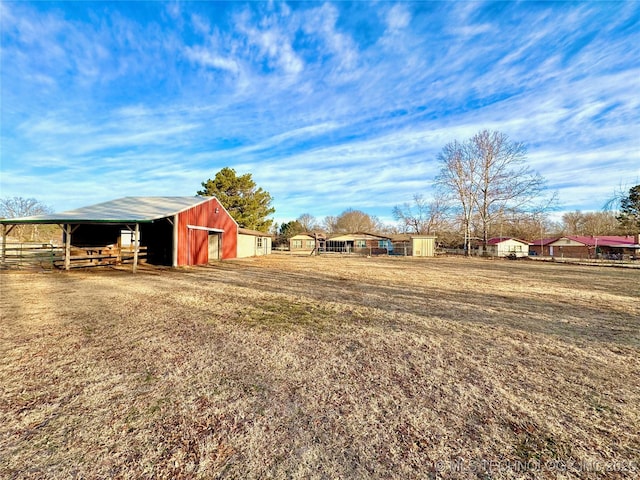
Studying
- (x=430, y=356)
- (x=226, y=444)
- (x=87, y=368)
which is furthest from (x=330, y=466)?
(x=87, y=368)

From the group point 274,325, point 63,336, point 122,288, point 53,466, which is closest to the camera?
point 53,466

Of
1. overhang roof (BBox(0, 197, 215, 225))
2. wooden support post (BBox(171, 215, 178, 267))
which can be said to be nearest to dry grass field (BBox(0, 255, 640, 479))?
overhang roof (BBox(0, 197, 215, 225))

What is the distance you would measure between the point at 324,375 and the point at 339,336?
4.36 ft

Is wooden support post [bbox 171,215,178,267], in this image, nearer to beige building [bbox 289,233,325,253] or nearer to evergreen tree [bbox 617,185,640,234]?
beige building [bbox 289,233,325,253]

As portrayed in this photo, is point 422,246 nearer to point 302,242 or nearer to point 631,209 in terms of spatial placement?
→ point 302,242

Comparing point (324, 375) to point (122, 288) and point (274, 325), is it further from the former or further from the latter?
point (122, 288)

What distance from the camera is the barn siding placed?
14523 mm

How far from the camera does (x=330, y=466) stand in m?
1.90

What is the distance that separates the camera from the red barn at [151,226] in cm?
1221

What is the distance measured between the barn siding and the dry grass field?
8817 mm

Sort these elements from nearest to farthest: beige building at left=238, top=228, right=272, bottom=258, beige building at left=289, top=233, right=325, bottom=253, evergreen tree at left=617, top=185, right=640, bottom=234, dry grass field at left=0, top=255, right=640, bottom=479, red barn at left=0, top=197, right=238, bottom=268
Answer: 1. dry grass field at left=0, top=255, right=640, bottom=479
2. red barn at left=0, top=197, right=238, bottom=268
3. beige building at left=238, top=228, right=272, bottom=258
4. evergreen tree at left=617, top=185, right=640, bottom=234
5. beige building at left=289, top=233, right=325, bottom=253

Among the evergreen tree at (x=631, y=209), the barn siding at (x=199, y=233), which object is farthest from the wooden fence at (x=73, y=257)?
the evergreen tree at (x=631, y=209)

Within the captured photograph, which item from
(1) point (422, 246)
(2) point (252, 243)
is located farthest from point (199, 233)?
(1) point (422, 246)

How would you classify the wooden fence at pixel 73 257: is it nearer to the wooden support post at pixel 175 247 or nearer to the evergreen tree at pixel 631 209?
the wooden support post at pixel 175 247
